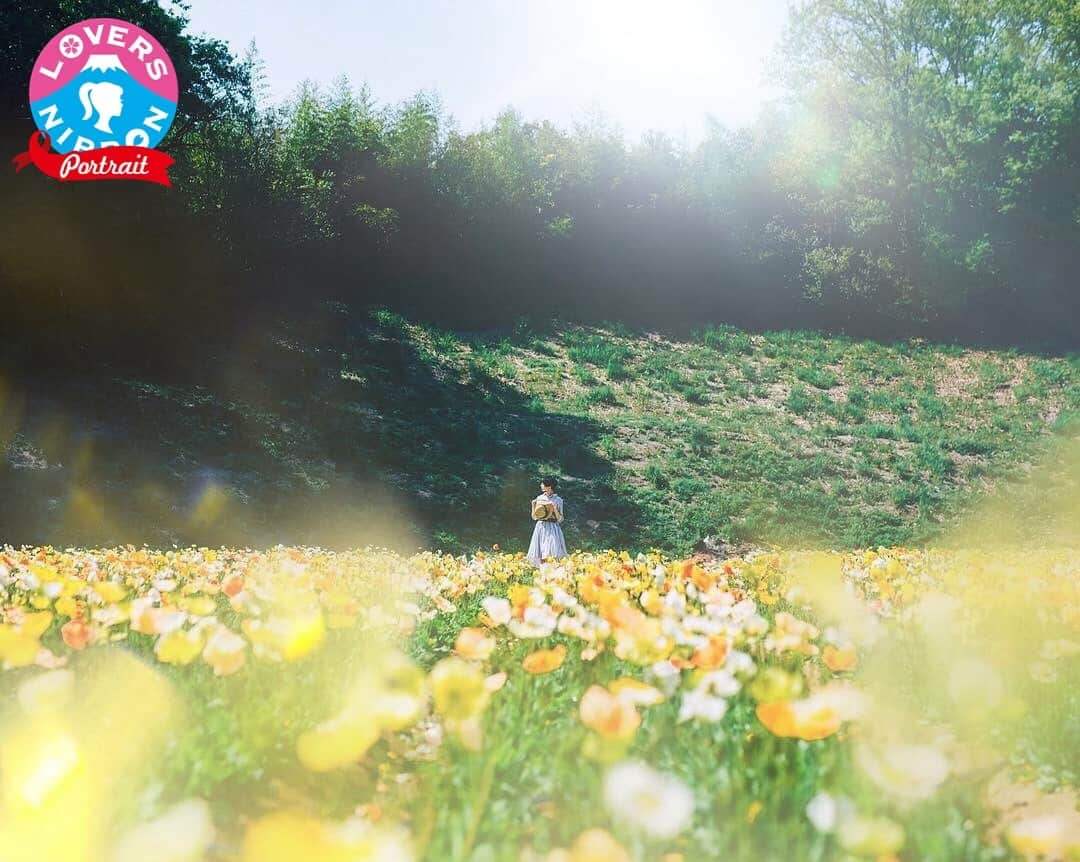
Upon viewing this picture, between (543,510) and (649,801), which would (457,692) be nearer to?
(649,801)

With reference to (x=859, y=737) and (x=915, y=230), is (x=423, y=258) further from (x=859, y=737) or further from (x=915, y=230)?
(x=859, y=737)

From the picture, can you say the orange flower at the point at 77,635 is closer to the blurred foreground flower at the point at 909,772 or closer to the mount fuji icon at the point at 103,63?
the blurred foreground flower at the point at 909,772

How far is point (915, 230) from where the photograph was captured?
30141mm

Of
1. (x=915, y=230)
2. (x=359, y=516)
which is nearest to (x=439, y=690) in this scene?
(x=359, y=516)

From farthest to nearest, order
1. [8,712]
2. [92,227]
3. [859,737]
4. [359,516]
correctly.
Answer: [92,227]
[359,516]
[8,712]
[859,737]

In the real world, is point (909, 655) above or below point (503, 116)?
below

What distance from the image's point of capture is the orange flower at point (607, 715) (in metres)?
1.39

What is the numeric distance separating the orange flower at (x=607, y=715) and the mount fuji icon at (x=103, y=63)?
14526 millimetres

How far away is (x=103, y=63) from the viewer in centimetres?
1277

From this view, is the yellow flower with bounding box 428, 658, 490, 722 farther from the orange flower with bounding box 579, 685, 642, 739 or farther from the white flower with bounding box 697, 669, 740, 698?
the white flower with bounding box 697, 669, 740, 698

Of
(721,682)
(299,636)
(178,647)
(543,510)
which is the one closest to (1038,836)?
(721,682)

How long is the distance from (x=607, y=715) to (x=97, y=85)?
1494 centimetres

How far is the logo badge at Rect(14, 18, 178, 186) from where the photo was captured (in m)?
13.2

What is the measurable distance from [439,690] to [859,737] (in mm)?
1011
